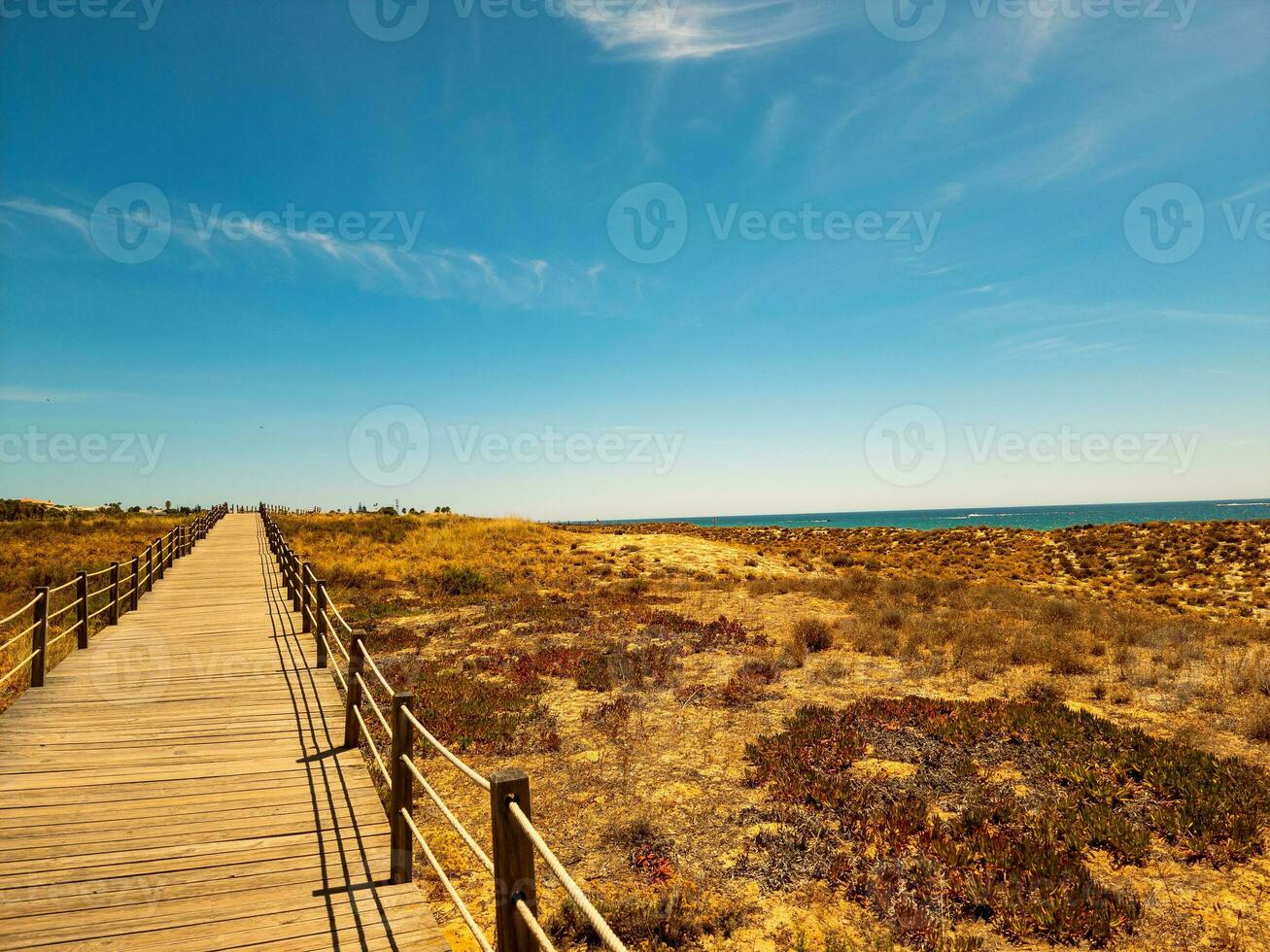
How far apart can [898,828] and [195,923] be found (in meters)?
6.15

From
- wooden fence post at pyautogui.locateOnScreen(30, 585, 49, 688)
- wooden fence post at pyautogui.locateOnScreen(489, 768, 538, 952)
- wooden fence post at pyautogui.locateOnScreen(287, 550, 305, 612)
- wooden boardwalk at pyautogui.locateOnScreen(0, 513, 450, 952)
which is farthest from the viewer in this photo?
wooden fence post at pyautogui.locateOnScreen(287, 550, 305, 612)

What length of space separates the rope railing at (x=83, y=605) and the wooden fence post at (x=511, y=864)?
7670 mm

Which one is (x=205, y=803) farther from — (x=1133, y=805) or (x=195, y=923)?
(x=1133, y=805)

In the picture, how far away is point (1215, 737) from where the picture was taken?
8633mm

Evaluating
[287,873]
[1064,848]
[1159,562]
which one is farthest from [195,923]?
[1159,562]

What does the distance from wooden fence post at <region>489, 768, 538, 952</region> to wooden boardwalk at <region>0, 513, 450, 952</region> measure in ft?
4.66

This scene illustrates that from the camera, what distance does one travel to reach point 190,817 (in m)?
5.56

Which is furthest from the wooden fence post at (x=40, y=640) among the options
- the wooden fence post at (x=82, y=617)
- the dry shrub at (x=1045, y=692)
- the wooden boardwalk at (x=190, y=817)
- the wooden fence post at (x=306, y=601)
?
the dry shrub at (x=1045, y=692)

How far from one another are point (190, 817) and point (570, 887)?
515cm

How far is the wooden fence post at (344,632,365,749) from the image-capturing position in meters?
7.07

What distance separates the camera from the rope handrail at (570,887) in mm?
2053

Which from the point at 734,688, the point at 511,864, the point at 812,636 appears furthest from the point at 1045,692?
the point at 511,864

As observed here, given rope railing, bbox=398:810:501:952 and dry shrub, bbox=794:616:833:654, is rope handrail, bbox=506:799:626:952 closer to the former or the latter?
rope railing, bbox=398:810:501:952

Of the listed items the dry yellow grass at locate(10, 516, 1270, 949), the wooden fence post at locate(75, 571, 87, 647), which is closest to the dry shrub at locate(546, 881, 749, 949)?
the dry yellow grass at locate(10, 516, 1270, 949)
